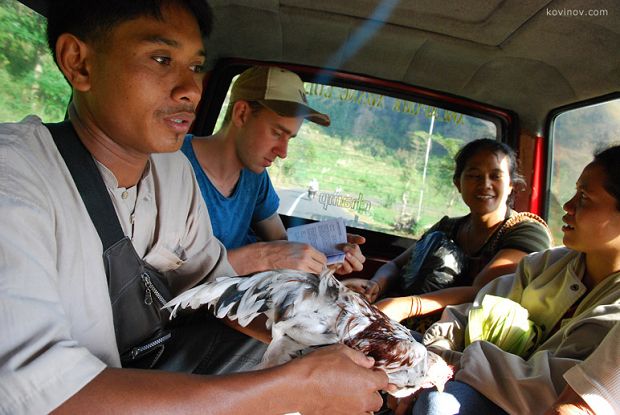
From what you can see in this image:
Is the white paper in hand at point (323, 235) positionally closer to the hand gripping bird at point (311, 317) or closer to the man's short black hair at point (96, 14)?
the hand gripping bird at point (311, 317)

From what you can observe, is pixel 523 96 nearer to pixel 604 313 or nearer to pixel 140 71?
pixel 604 313

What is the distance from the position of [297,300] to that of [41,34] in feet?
5.69

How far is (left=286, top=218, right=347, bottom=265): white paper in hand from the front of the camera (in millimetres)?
2793

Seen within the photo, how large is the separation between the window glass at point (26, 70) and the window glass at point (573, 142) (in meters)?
3.28

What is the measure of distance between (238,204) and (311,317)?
1384mm

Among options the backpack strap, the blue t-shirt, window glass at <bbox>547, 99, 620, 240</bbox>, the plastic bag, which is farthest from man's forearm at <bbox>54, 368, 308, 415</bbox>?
window glass at <bbox>547, 99, 620, 240</bbox>

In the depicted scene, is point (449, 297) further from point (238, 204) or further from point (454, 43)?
point (454, 43)

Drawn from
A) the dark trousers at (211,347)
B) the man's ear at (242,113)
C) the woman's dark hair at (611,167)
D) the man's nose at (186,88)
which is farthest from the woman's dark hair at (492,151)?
the man's nose at (186,88)

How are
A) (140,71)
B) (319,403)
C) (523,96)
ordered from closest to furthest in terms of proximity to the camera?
(319,403), (140,71), (523,96)

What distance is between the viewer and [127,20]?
4.85ft

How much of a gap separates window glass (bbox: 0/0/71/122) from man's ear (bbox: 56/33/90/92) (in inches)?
29.1

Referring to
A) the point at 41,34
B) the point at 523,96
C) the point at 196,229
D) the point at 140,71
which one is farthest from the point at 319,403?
the point at 523,96

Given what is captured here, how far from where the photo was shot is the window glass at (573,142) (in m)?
3.11

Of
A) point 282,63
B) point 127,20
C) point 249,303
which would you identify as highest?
point 282,63
